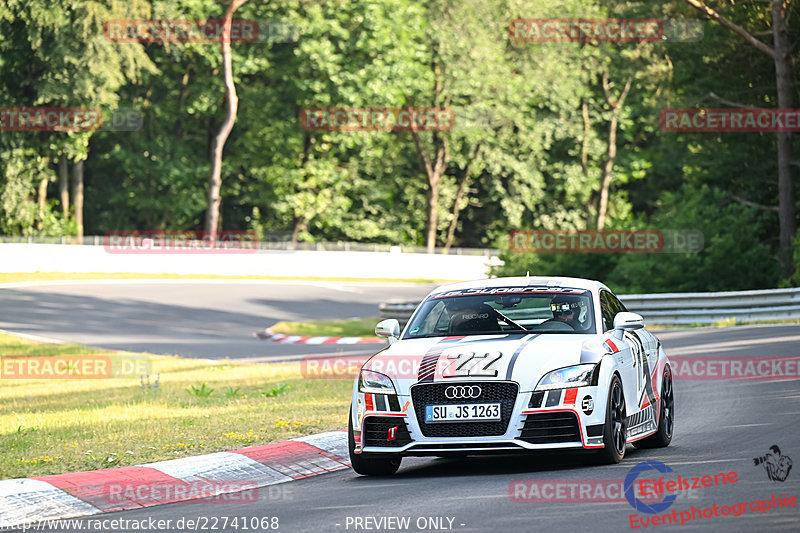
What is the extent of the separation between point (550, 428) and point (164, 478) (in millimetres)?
3002

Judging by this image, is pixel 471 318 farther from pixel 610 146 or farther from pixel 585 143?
pixel 610 146

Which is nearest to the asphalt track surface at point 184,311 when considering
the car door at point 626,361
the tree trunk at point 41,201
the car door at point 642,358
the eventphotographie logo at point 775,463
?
the tree trunk at point 41,201

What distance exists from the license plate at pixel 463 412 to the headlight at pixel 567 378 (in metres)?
0.39

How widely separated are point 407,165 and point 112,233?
703 inches

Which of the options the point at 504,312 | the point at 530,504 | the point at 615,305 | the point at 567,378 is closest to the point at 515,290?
the point at 504,312

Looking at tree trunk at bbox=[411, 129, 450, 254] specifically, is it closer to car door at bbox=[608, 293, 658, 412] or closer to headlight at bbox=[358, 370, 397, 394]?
car door at bbox=[608, 293, 658, 412]

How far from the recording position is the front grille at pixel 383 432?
29.7ft

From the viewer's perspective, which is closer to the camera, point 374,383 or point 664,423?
point 374,383

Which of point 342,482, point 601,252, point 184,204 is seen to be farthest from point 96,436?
point 184,204

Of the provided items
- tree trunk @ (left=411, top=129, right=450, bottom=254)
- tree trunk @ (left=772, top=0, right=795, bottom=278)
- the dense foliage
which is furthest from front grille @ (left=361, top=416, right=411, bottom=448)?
tree trunk @ (left=411, top=129, right=450, bottom=254)

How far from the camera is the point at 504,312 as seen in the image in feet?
34.4

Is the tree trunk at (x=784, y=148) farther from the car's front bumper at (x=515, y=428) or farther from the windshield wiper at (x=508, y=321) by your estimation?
the car's front bumper at (x=515, y=428)

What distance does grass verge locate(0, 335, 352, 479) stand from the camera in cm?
1010

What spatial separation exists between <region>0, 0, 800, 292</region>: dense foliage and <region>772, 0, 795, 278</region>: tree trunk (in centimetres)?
481
